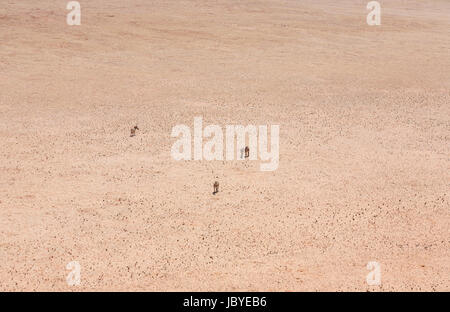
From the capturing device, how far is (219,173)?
15273 mm

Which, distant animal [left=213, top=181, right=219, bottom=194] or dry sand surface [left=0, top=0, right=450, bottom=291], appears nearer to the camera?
dry sand surface [left=0, top=0, right=450, bottom=291]

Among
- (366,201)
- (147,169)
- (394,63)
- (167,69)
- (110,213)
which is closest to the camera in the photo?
(110,213)

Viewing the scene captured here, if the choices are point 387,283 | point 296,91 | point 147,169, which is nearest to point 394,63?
point 296,91

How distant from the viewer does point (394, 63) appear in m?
32.9

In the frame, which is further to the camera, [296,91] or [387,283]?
[296,91]

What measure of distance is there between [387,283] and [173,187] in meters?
6.81

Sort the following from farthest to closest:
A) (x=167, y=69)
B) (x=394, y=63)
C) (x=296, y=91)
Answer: (x=394, y=63) → (x=167, y=69) → (x=296, y=91)

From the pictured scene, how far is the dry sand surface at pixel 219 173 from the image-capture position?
10.6 m

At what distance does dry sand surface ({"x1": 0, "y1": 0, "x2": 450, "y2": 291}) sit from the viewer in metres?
10.6

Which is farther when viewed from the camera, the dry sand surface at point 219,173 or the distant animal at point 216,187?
the distant animal at point 216,187

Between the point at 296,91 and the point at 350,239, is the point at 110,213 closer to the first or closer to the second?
the point at 350,239

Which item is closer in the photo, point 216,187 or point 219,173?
point 216,187
